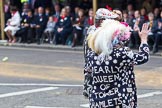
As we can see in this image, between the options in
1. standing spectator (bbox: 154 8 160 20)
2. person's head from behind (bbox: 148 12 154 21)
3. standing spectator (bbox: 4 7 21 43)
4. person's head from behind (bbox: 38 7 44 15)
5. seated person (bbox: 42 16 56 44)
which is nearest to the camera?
person's head from behind (bbox: 148 12 154 21)

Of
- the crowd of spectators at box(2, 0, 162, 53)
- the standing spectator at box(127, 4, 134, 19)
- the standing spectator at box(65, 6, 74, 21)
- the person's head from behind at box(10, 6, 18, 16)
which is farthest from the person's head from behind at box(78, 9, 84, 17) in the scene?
the person's head from behind at box(10, 6, 18, 16)

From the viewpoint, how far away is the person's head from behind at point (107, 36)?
4.63 m

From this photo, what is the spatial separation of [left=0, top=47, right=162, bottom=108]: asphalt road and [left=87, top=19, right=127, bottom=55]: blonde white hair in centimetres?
436

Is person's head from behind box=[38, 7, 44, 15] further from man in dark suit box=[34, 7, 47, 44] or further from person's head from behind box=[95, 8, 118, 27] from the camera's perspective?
person's head from behind box=[95, 8, 118, 27]

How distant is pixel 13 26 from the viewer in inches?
805

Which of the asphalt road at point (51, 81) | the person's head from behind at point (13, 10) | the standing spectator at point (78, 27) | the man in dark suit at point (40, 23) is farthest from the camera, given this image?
the person's head from behind at point (13, 10)

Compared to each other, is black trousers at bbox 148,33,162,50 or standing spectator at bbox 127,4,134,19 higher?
standing spectator at bbox 127,4,134,19

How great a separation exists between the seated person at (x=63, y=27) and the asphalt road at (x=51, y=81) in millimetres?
1702

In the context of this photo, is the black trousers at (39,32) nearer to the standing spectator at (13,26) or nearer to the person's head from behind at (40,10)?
the person's head from behind at (40,10)

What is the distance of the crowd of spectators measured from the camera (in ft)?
57.1

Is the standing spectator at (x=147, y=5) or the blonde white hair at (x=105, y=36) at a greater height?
the standing spectator at (x=147, y=5)

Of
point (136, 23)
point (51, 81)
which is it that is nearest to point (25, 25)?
point (136, 23)

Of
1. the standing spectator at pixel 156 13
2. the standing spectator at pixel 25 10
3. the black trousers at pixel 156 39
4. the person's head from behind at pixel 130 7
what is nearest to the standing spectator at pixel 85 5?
the standing spectator at pixel 25 10

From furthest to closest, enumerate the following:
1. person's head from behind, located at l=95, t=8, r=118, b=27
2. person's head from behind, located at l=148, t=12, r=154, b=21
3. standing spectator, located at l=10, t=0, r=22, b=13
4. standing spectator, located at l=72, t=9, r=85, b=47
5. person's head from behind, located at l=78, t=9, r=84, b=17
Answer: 1. standing spectator, located at l=10, t=0, r=22, b=13
2. person's head from behind, located at l=78, t=9, r=84, b=17
3. standing spectator, located at l=72, t=9, r=85, b=47
4. person's head from behind, located at l=148, t=12, r=154, b=21
5. person's head from behind, located at l=95, t=8, r=118, b=27
